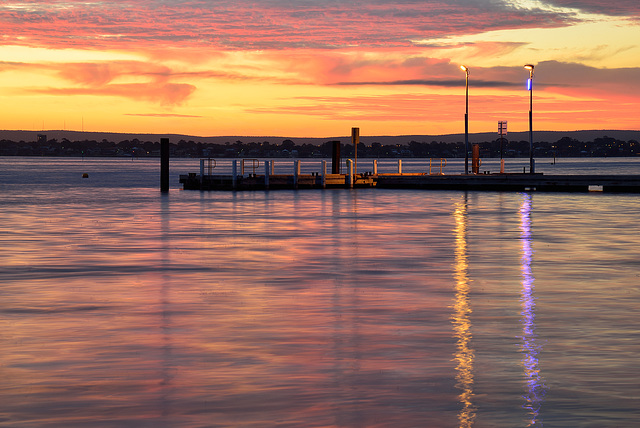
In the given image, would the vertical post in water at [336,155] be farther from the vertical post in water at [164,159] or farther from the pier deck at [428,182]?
the vertical post in water at [164,159]

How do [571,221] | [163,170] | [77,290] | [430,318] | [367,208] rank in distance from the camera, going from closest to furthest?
1. [430,318]
2. [77,290]
3. [571,221]
4. [367,208]
5. [163,170]

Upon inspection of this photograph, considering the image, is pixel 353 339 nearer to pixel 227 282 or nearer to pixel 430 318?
pixel 430 318

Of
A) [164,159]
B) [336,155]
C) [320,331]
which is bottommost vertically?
[320,331]

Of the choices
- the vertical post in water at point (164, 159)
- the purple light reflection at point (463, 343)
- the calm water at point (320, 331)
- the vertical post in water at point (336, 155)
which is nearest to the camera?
the purple light reflection at point (463, 343)

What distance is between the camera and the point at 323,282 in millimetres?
18109

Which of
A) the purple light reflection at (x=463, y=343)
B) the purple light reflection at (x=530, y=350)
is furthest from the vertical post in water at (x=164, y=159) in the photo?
the purple light reflection at (x=530, y=350)

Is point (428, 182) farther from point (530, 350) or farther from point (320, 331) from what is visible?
point (530, 350)

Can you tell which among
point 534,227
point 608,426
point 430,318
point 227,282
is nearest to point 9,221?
point 534,227

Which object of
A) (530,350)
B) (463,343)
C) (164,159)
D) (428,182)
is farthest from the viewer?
(428,182)

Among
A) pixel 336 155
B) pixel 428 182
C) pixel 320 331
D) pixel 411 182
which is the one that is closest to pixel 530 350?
pixel 320 331

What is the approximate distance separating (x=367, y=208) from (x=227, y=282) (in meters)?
28.7

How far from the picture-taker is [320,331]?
496 inches

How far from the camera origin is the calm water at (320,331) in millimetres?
8352

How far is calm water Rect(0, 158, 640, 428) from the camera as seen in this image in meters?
8.35
